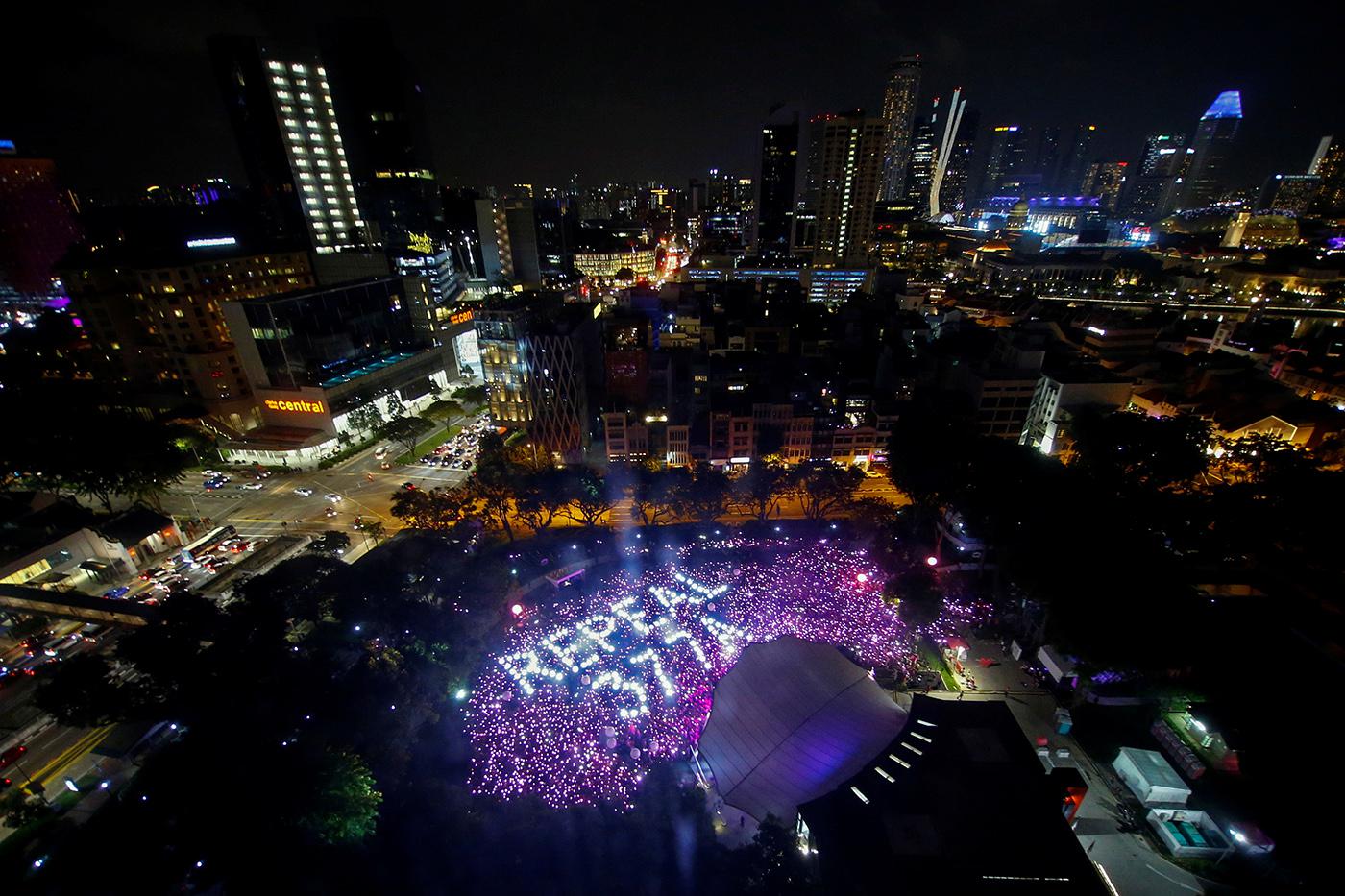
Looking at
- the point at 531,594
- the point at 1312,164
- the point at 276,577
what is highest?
the point at 1312,164

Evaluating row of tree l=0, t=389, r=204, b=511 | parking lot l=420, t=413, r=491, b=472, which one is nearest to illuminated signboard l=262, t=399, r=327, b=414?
row of tree l=0, t=389, r=204, b=511

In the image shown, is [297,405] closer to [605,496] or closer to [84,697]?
[605,496]

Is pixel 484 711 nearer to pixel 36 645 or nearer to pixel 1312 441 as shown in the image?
pixel 36 645

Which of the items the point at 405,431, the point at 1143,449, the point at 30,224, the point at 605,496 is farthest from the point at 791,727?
the point at 30,224

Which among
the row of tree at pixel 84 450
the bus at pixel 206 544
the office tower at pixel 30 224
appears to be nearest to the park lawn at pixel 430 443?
the bus at pixel 206 544

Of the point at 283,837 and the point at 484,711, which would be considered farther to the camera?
the point at 484,711

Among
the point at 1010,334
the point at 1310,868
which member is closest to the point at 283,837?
the point at 1310,868

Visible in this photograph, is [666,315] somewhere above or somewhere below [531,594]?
above

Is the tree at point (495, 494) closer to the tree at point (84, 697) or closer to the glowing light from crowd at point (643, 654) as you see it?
the glowing light from crowd at point (643, 654)
